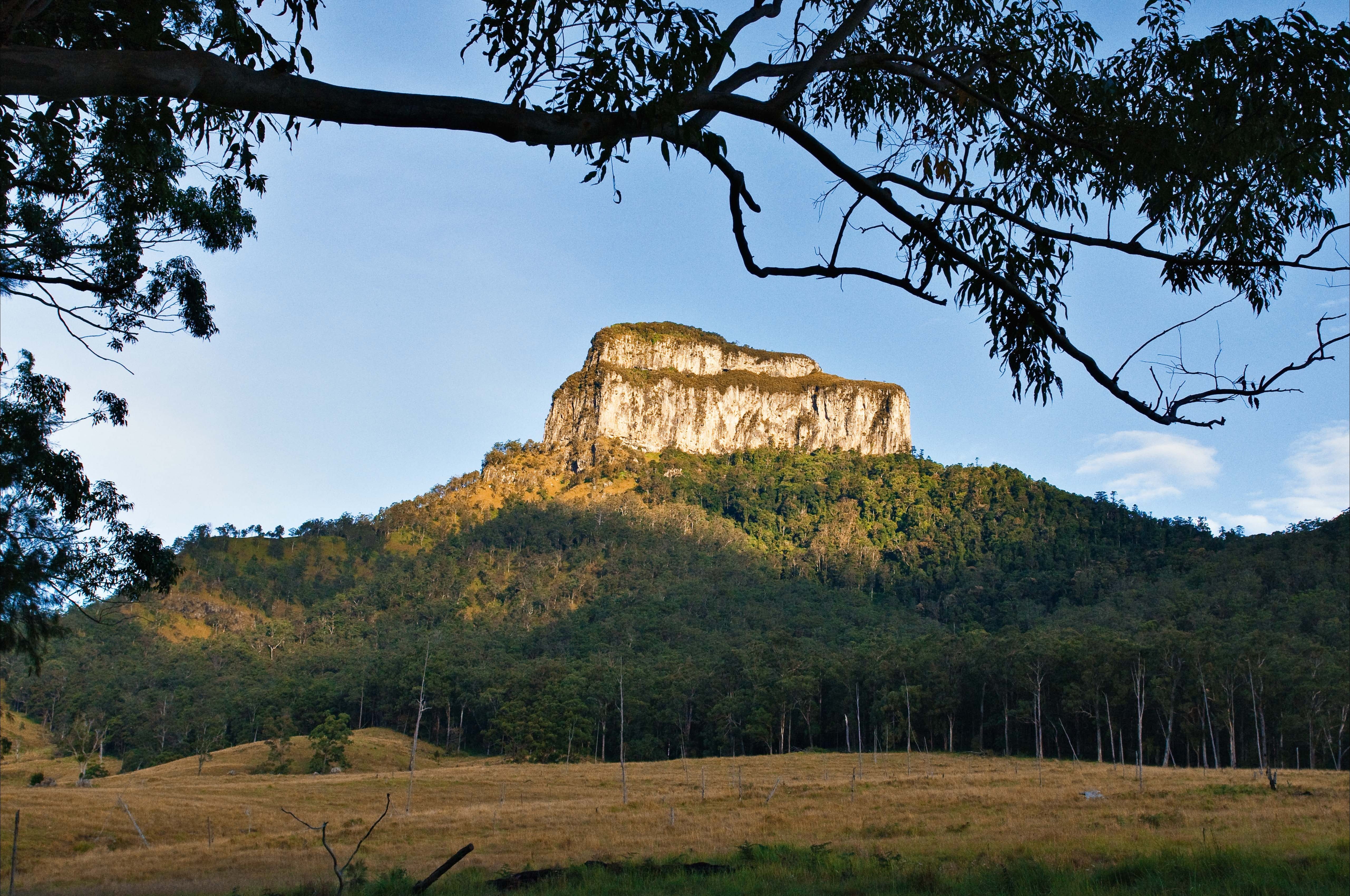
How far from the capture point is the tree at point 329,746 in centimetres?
5053

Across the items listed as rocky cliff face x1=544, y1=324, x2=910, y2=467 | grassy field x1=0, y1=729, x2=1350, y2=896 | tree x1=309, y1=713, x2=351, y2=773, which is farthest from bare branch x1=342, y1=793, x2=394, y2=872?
rocky cliff face x1=544, y1=324, x2=910, y2=467

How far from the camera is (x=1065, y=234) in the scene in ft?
12.0

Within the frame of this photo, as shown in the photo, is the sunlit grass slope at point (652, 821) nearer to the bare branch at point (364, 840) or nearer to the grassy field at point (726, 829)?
the grassy field at point (726, 829)

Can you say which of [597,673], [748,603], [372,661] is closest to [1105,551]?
[748,603]

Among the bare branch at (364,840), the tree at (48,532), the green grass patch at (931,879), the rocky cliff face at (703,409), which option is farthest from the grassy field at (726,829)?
the rocky cliff face at (703,409)

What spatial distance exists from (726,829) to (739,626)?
72.4 metres

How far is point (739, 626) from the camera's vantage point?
90.7m

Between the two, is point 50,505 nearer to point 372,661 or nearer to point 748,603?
point 372,661

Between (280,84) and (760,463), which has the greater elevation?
(760,463)

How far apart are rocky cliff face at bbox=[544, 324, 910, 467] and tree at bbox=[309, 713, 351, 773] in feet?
311

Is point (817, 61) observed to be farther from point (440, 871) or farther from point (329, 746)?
point (329, 746)

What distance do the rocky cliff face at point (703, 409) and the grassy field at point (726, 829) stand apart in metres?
108

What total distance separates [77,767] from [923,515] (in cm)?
10310

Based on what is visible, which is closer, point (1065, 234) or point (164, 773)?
point (1065, 234)
